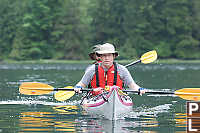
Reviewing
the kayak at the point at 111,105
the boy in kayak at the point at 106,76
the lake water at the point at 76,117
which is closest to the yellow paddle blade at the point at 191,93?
the lake water at the point at 76,117

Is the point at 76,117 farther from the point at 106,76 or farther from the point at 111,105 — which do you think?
the point at 106,76

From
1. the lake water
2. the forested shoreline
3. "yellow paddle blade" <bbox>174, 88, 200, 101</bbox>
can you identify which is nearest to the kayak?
the lake water

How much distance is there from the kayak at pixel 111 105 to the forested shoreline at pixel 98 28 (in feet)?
160

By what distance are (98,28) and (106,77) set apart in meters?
54.8

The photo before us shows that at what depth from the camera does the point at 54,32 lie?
2532 inches

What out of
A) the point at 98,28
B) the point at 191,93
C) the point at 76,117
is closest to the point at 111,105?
the point at 76,117

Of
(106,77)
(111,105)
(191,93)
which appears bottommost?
(111,105)

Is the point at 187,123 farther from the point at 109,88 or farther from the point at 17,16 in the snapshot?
the point at 17,16

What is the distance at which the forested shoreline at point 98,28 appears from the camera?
6331cm

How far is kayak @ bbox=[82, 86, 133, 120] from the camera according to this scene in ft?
39.7

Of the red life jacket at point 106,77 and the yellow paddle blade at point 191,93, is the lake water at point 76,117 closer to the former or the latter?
the yellow paddle blade at point 191,93

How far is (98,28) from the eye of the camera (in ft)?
222

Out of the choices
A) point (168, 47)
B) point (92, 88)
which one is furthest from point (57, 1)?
point (92, 88)

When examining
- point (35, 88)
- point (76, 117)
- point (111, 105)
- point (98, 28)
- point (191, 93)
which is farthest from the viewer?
point (98, 28)
